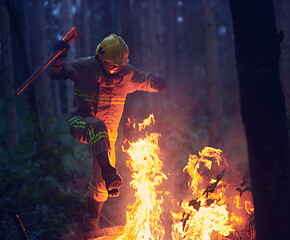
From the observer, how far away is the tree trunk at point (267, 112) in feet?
8.16

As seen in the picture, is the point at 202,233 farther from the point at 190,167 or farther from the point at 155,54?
the point at 155,54

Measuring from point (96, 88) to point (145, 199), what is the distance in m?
1.74

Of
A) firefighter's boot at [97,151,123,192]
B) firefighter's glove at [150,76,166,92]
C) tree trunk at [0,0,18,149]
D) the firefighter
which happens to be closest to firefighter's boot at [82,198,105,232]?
the firefighter

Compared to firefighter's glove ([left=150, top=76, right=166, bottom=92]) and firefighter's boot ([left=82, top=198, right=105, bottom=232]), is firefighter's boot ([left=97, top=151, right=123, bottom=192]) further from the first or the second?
firefighter's glove ([left=150, top=76, right=166, bottom=92])

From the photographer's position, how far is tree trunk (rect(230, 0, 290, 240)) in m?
2.49

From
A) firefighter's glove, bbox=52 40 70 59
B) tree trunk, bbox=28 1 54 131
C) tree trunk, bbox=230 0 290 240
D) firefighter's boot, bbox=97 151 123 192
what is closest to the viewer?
tree trunk, bbox=230 0 290 240

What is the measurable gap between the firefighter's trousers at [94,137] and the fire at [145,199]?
0.44 metres

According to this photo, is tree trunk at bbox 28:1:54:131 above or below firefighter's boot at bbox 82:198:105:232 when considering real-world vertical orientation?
above

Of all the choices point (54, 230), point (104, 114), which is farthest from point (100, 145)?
point (54, 230)

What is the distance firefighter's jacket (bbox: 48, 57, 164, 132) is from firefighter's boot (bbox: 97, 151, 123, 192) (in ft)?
3.21

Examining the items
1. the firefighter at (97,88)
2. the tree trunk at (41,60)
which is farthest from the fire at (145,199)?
the tree trunk at (41,60)

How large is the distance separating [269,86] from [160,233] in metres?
3.02

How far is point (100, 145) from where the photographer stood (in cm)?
414

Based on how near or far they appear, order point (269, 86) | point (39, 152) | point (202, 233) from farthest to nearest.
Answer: point (39, 152)
point (202, 233)
point (269, 86)
